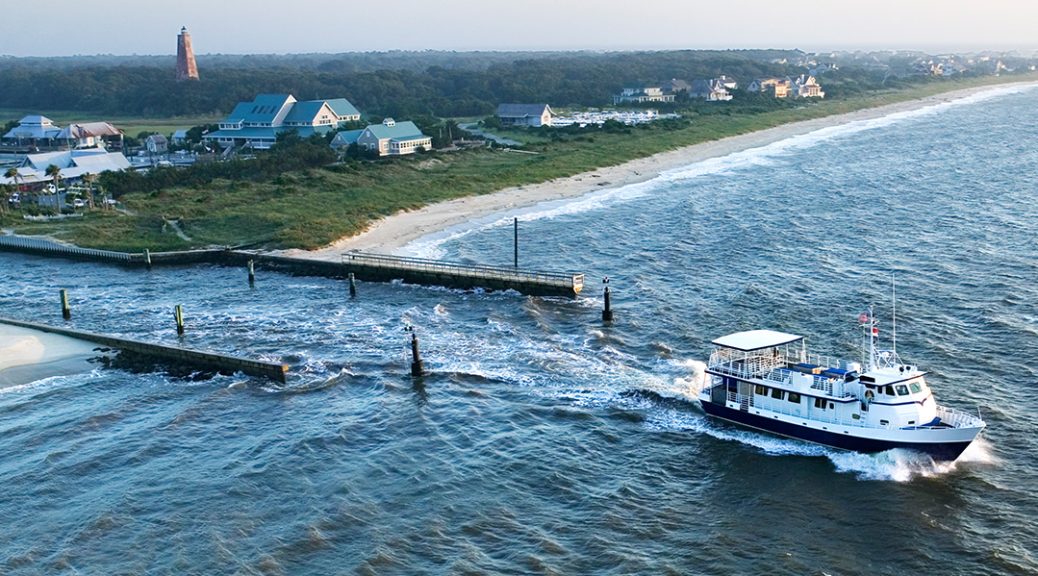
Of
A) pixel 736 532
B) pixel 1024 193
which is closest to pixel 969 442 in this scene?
pixel 736 532

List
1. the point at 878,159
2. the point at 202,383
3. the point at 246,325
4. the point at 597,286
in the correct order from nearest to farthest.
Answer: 1. the point at 202,383
2. the point at 246,325
3. the point at 597,286
4. the point at 878,159

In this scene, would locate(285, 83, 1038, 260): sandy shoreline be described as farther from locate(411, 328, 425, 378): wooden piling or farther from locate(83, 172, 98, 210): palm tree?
locate(83, 172, 98, 210): palm tree

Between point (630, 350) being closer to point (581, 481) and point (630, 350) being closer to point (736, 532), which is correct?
point (581, 481)

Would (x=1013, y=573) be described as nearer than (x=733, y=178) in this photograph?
Yes

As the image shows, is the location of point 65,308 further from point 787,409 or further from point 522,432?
point 787,409

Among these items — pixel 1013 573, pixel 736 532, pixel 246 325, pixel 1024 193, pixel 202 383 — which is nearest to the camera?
pixel 1013 573

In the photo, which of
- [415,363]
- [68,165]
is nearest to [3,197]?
[68,165]
